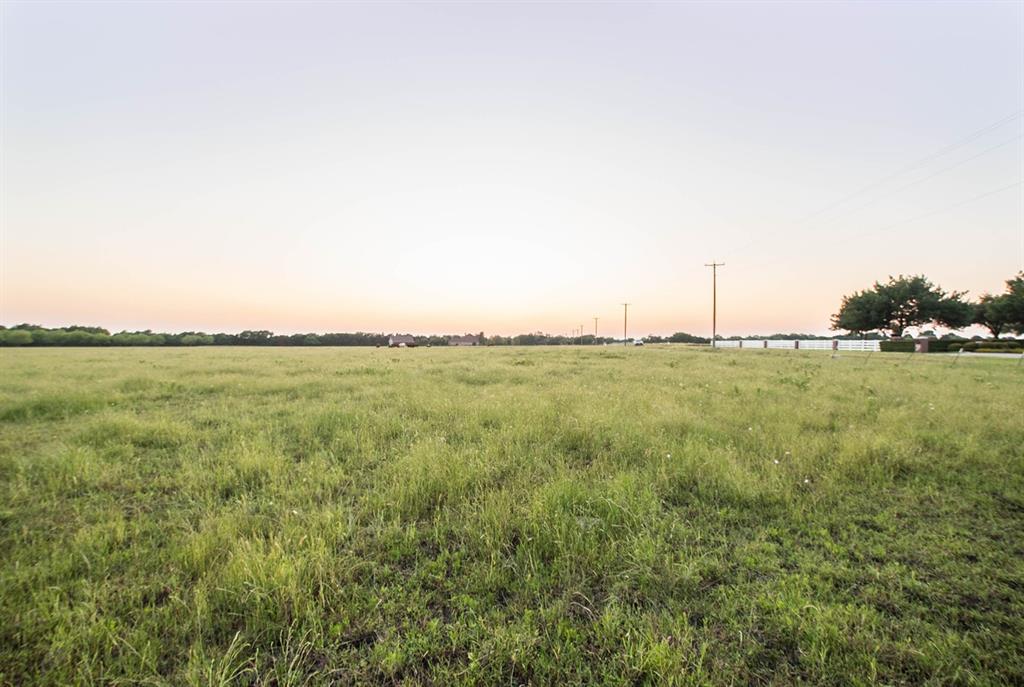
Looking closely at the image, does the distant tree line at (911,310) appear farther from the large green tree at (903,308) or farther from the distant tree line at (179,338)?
the distant tree line at (179,338)

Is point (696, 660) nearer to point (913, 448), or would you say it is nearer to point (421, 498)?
point (421, 498)

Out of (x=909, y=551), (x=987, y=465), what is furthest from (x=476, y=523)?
(x=987, y=465)

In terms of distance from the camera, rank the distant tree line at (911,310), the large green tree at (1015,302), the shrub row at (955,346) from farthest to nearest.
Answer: the distant tree line at (911,310) < the large green tree at (1015,302) < the shrub row at (955,346)

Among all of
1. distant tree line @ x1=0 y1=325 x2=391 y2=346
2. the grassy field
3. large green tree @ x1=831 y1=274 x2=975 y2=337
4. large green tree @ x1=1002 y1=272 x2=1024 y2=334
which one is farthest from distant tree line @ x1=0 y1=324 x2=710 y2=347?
the grassy field

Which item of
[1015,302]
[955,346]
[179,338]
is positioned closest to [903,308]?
[1015,302]

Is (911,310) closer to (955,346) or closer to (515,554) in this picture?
(955,346)

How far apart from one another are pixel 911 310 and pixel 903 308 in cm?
108

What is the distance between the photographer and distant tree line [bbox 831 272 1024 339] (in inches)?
2416

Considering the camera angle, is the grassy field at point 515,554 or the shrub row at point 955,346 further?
the shrub row at point 955,346

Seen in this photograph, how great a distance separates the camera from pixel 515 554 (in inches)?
136

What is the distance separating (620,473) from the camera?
4.89m

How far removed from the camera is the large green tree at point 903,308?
61934 mm

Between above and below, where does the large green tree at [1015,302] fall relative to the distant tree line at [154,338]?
above

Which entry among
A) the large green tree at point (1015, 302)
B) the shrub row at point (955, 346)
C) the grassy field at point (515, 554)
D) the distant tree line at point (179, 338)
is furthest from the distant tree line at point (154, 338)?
the large green tree at point (1015, 302)
